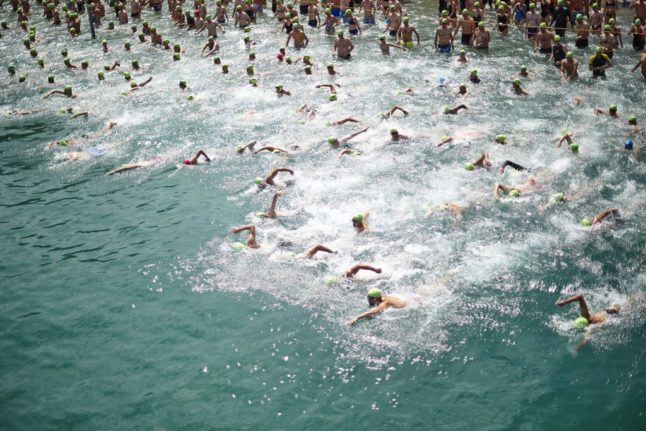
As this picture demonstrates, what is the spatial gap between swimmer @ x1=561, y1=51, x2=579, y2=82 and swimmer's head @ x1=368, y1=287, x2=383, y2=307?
1316 centimetres

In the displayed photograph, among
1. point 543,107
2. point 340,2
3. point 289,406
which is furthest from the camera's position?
point 340,2

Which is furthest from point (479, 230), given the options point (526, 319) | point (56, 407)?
point (56, 407)

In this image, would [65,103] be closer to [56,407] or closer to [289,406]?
[56,407]

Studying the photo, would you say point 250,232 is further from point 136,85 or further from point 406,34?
point 406,34

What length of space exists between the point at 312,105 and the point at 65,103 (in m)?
9.29

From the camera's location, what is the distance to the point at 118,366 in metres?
9.97

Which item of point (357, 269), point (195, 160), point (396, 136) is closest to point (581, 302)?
point (357, 269)

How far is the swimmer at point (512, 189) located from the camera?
13.7 meters

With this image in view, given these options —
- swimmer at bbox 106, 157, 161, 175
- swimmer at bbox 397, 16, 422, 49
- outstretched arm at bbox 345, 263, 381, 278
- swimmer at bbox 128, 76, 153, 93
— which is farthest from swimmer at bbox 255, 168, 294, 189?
swimmer at bbox 397, 16, 422, 49

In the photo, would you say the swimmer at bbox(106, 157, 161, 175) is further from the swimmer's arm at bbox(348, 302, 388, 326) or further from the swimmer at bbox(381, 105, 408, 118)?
the swimmer's arm at bbox(348, 302, 388, 326)

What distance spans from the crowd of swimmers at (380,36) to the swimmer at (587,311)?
0.02 metres

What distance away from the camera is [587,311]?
32.2 ft

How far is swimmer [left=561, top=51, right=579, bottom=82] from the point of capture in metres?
19.9

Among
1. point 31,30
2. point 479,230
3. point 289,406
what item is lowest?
point 289,406
